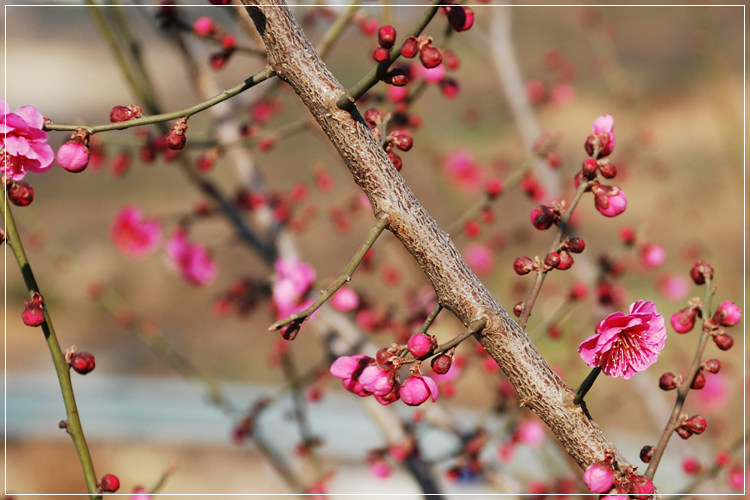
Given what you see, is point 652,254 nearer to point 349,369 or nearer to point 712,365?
point 712,365

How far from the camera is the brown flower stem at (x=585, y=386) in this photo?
77cm

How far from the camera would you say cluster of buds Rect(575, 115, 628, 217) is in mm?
923

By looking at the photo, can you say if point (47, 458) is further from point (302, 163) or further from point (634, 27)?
point (634, 27)

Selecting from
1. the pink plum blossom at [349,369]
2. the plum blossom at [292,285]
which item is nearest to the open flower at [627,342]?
the pink plum blossom at [349,369]

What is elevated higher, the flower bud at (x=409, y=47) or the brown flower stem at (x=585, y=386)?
the flower bud at (x=409, y=47)

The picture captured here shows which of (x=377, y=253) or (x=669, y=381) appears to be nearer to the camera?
(x=669, y=381)

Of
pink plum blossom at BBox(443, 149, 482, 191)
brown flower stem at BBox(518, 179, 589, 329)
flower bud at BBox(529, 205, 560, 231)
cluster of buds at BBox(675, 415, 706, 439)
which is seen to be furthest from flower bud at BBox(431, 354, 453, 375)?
pink plum blossom at BBox(443, 149, 482, 191)

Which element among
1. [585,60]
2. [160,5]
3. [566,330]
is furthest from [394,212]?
[585,60]

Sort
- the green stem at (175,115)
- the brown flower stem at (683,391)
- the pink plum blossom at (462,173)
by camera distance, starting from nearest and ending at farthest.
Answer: the green stem at (175,115), the brown flower stem at (683,391), the pink plum blossom at (462,173)

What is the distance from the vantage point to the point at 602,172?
0.93 m

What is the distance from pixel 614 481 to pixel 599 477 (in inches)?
1.6

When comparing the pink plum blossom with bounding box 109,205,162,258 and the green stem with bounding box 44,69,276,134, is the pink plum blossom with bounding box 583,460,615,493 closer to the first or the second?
the green stem with bounding box 44,69,276,134

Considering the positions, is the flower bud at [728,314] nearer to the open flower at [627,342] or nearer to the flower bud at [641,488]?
the open flower at [627,342]

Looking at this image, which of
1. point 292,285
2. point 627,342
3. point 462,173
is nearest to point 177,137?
point 627,342
